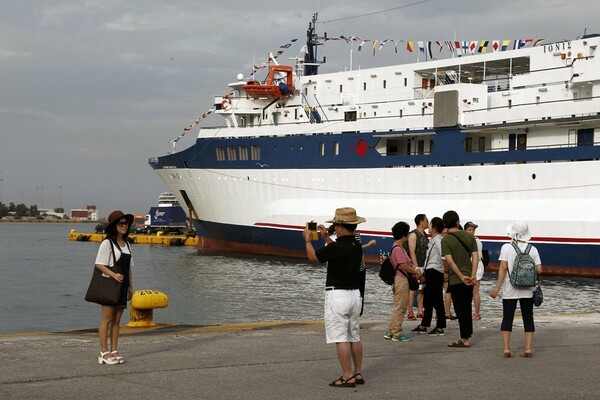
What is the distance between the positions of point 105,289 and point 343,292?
2385mm

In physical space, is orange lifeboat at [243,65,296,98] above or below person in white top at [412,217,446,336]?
above

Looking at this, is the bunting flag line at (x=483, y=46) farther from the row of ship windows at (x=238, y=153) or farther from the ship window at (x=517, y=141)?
the row of ship windows at (x=238, y=153)

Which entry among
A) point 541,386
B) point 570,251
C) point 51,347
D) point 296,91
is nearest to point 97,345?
point 51,347

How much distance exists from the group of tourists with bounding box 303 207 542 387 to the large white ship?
15.3 metres

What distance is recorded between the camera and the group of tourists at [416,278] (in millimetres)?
7203

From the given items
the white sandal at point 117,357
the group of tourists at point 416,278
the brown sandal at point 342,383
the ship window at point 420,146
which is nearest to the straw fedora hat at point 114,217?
the white sandal at point 117,357

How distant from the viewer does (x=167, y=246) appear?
55.5 meters

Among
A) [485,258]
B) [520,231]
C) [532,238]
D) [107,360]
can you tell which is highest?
[520,231]

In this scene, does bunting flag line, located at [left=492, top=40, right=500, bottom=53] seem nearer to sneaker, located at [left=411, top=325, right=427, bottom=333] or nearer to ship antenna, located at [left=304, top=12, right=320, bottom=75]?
ship antenna, located at [left=304, top=12, right=320, bottom=75]

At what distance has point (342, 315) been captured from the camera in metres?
7.21

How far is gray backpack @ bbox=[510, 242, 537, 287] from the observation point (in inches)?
344

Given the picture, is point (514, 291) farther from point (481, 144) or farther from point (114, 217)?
point (481, 144)

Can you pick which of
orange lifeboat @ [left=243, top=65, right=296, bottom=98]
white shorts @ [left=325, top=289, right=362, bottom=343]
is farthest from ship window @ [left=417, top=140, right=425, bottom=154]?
white shorts @ [left=325, top=289, right=362, bottom=343]

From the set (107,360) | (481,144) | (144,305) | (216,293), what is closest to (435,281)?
(144,305)
